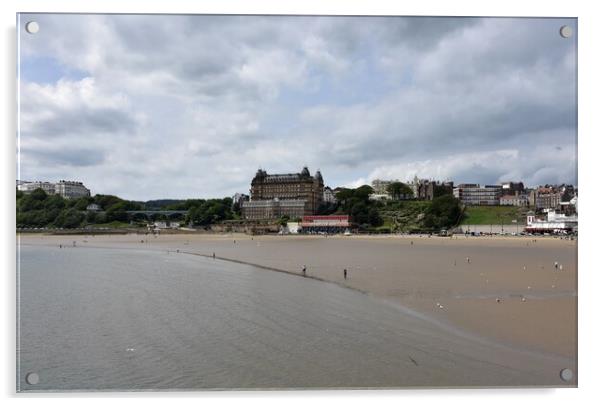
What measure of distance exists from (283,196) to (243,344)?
214 feet

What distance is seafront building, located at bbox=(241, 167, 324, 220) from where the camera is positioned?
69.0 metres

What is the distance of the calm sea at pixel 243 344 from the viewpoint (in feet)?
16.2

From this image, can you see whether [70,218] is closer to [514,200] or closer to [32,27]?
[32,27]

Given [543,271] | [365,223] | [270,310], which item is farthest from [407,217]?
[270,310]

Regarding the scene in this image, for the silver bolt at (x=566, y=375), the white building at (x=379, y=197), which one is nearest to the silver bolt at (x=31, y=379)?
the silver bolt at (x=566, y=375)

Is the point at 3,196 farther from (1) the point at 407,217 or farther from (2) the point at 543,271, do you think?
(1) the point at 407,217

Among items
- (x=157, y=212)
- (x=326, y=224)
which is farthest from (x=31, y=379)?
(x=157, y=212)

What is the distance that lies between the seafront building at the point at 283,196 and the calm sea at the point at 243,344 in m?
58.5

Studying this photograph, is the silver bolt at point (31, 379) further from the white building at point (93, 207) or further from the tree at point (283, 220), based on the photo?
the tree at point (283, 220)

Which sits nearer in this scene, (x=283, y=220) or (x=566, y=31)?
(x=566, y=31)

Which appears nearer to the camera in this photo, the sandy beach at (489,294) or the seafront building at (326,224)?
the sandy beach at (489,294)

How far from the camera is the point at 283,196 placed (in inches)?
2813
